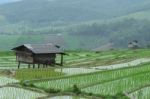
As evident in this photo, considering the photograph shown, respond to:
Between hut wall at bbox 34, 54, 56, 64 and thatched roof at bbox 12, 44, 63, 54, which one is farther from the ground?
thatched roof at bbox 12, 44, 63, 54

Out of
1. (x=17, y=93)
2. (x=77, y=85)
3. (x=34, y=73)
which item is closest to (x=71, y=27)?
(x=34, y=73)

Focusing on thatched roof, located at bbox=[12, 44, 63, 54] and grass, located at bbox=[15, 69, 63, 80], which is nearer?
grass, located at bbox=[15, 69, 63, 80]

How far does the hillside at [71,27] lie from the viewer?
95.7m

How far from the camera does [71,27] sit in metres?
133

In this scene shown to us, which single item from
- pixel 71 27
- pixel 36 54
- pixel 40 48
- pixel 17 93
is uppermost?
pixel 40 48

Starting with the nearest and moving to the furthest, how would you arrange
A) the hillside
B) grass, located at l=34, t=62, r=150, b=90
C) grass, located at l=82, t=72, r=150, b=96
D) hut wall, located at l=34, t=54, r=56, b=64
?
grass, located at l=82, t=72, r=150, b=96 → grass, located at l=34, t=62, r=150, b=90 → hut wall, located at l=34, t=54, r=56, b=64 → the hillside

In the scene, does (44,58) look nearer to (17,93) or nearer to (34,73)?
(34,73)

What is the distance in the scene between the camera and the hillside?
95688mm

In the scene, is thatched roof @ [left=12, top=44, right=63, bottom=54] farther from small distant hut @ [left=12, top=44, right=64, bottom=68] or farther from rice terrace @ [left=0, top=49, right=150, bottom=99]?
rice terrace @ [left=0, top=49, right=150, bottom=99]

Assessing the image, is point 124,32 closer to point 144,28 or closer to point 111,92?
point 144,28

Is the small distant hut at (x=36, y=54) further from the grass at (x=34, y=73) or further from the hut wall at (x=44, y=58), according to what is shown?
the grass at (x=34, y=73)

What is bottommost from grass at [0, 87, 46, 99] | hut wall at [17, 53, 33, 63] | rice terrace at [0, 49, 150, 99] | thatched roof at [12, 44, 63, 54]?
grass at [0, 87, 46, 99]

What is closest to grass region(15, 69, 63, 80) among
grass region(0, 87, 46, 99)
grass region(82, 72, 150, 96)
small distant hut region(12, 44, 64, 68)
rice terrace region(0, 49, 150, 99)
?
rice terrace region(0, 49, 150, 99)

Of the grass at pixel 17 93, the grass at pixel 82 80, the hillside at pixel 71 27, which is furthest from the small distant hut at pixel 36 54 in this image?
the hillside at pixel 71 27
